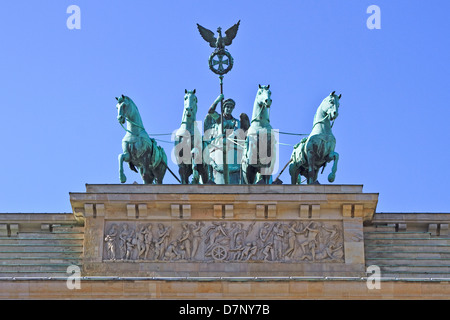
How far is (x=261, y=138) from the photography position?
35.0 metres

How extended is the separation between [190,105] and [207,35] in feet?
11.1

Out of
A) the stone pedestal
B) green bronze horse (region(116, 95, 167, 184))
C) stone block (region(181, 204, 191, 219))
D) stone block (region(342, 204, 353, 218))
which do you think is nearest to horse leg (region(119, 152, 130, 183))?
green bronze horse (region(116, 95, 167, 184))

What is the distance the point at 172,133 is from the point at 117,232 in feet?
11.4

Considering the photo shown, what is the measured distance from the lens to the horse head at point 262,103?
115 ft

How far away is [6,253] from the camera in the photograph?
1340 inches

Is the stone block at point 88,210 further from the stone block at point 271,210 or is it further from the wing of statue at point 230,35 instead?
the wing of statue at point 230,35

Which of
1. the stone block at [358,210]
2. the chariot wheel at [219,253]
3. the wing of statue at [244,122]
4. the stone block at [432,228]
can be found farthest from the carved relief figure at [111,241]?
the stone block at [432,228]

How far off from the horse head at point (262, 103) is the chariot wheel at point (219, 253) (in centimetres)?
326

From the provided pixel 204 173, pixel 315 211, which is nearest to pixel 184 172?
pixel 204 173

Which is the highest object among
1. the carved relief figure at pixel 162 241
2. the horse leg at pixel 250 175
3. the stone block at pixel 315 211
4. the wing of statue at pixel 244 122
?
the wing of statue at pixel 244 122

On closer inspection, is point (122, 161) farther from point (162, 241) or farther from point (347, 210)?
point (347, 210)
